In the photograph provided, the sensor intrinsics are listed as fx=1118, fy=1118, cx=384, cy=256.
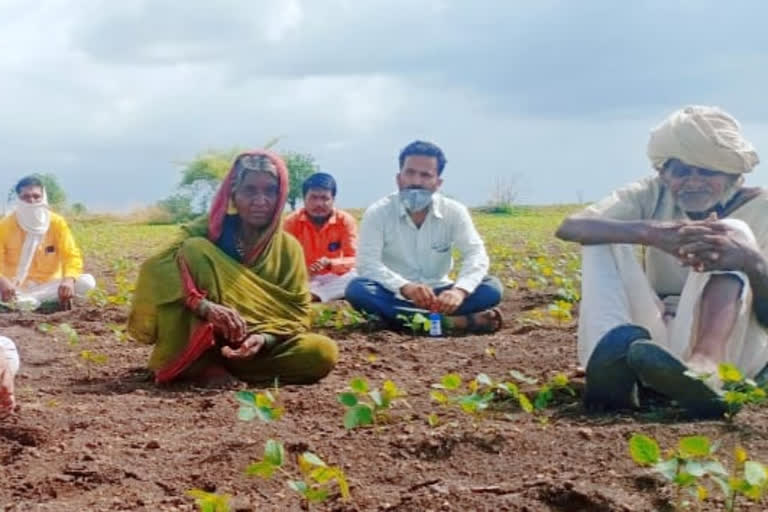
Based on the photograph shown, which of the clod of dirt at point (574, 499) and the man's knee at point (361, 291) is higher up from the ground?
the man's knee at point (361, 291)

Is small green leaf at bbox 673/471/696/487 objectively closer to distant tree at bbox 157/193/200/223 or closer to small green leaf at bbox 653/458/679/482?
small green leaf at bbox 653/458/679/482

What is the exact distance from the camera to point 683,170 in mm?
4031

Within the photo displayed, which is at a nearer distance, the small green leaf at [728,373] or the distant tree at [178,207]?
the small green leaf at [728,373]

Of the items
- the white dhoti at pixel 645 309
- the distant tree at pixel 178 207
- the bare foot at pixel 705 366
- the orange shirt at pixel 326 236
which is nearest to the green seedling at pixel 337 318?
the orange shirt at pixel 326 236

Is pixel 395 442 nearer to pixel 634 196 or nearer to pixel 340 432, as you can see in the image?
pixel 340 432

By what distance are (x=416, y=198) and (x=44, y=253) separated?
10.6 ft

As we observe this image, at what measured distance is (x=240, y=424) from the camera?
12.4ft

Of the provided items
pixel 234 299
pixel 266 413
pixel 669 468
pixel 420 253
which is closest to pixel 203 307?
pixel 234 299

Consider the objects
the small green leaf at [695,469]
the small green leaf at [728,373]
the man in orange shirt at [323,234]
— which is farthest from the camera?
the man in orange shirt at [323,234]

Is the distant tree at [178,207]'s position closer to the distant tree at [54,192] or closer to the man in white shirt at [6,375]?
the distant tree at [54,192]

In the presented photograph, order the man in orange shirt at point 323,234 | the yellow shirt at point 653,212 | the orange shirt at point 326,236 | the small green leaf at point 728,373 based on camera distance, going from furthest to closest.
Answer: the orange shirt at point 326,236
the man in orange shirt at point 323,234
the yellow shirt at point 653,212
the small green leaf at point 728,373

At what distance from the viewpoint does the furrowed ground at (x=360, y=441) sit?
111 inches

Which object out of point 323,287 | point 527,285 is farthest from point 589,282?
point 527,285

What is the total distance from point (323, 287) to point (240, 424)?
3.98 metres
